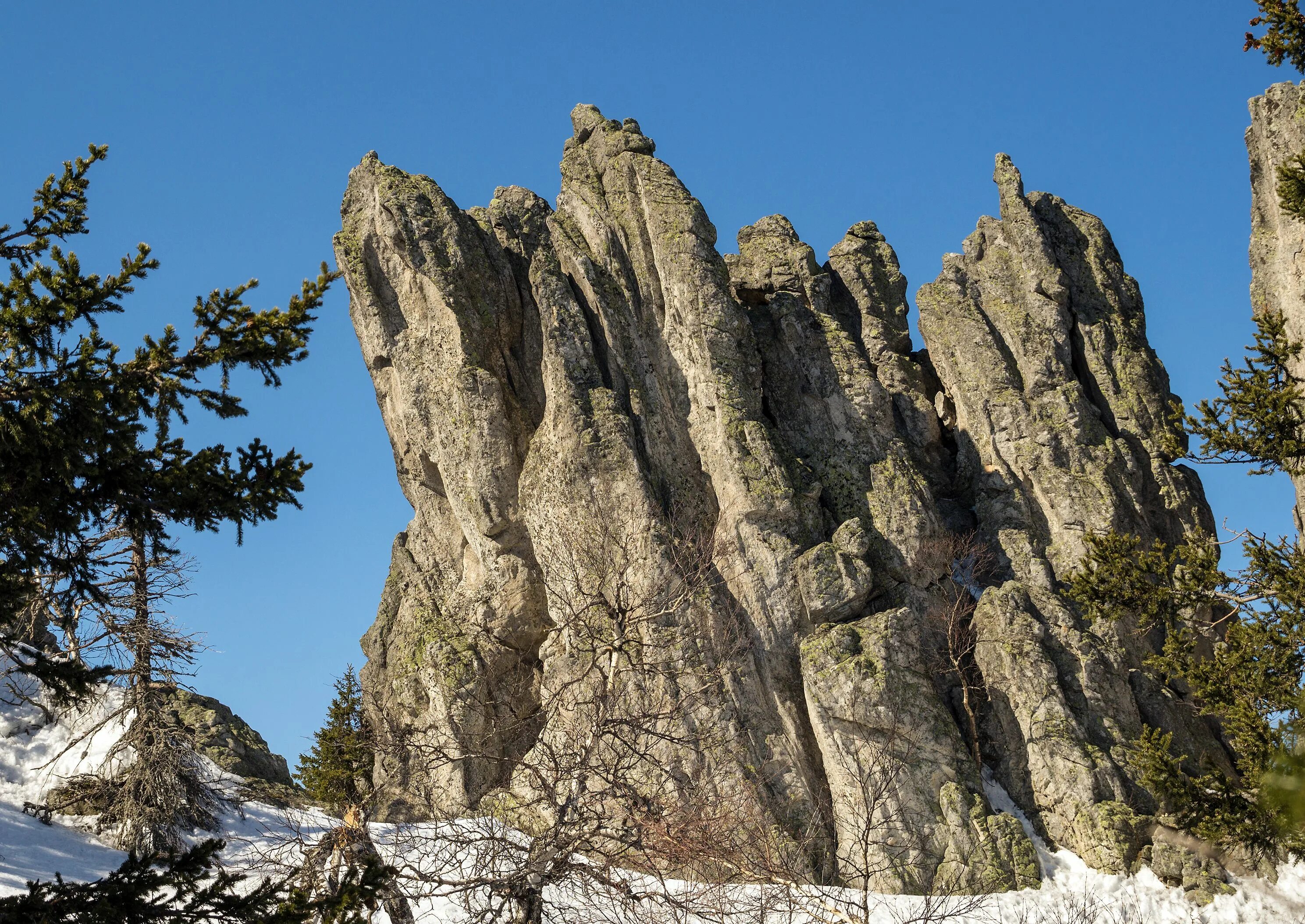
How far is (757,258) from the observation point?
38906 mm

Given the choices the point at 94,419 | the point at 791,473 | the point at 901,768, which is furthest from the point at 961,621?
the point at 94,419

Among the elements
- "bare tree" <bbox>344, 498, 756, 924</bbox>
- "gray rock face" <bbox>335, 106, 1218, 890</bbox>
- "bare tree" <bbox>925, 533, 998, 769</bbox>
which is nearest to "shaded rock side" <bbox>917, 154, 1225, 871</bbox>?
"gray rock face" <bbox>335, 106, 1218, 890</bbox>

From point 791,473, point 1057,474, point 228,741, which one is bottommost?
point 228,741

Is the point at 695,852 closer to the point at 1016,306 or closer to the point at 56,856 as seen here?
the point at 56,856

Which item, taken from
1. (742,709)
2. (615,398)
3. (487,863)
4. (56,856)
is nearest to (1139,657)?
(742,709)

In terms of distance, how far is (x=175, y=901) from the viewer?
29.7ft

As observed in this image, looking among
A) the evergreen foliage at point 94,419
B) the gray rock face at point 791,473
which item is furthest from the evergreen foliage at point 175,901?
the gray rock face at point 791,473

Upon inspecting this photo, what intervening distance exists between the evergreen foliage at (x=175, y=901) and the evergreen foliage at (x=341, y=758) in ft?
60.3

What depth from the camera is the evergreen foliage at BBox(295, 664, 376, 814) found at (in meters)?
28.5

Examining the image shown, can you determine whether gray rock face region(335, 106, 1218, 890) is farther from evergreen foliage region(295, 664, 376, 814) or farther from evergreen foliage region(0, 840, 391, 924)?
evergreen foliage region(0, 840, 391, 924)

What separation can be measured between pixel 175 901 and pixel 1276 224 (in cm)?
1847

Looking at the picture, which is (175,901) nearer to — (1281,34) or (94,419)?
(94,419)

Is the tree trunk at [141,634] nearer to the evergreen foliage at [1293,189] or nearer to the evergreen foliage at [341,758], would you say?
the evergreen foliage at [341,758]

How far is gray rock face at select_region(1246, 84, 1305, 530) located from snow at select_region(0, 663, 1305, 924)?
8753 mm
